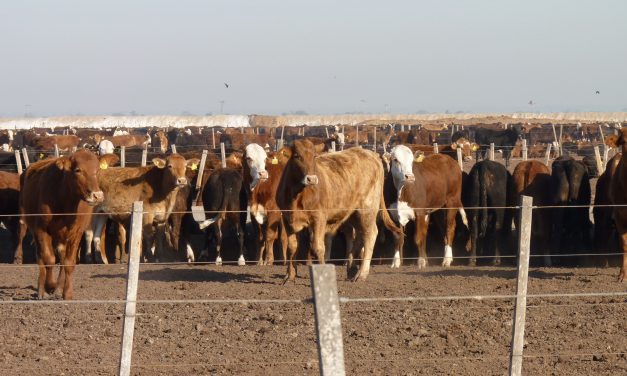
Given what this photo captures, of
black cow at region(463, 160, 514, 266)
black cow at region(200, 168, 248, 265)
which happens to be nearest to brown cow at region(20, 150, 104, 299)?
black cow at region(200, 168, 248, 265)

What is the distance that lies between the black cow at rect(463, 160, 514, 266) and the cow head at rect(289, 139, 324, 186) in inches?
196

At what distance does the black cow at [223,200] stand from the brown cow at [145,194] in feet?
2.56

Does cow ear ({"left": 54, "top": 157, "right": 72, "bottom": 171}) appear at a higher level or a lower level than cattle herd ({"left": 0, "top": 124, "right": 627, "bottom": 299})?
higher

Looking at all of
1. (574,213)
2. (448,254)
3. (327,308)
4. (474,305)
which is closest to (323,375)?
(327,308)

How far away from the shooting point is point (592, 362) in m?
8.84

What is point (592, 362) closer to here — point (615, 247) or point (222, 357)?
point (222, 357)

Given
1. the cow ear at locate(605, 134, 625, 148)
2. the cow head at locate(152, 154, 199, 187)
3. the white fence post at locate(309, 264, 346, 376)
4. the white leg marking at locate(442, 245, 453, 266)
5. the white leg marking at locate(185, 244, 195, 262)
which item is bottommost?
the white leg marking at locate(185, 244, 195, 262)

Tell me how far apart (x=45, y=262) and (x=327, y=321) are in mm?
7195

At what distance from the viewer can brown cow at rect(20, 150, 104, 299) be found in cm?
1156

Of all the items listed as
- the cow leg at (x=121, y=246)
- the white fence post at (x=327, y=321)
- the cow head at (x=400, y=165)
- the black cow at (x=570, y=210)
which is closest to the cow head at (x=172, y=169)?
the cow leg at (x=121, y=246)

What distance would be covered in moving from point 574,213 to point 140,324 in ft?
29.4

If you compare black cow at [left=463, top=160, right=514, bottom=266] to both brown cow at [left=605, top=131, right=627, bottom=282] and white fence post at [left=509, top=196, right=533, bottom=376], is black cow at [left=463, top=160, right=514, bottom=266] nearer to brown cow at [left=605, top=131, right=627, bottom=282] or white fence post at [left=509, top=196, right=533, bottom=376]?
brown cow at [left=605, top=131, right=627, bottom=282]

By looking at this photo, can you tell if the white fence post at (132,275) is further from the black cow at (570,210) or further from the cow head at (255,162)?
the black cow at (570,210)

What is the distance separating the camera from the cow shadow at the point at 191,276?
13766 millimetres
